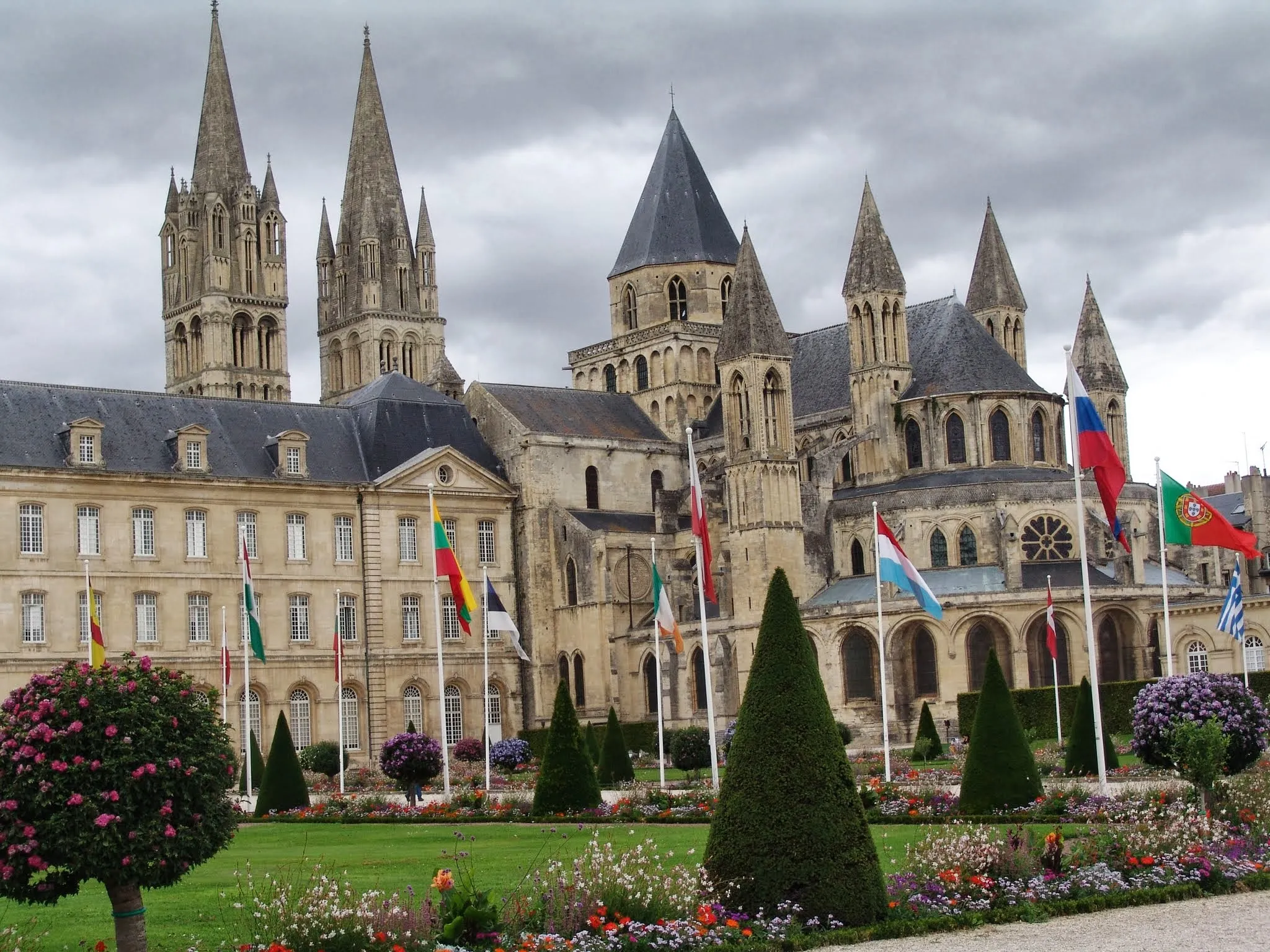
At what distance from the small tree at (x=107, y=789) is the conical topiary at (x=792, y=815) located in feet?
16.1

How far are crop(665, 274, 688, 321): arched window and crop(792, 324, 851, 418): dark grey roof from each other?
16.7 ft

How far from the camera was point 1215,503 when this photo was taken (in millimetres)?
95750

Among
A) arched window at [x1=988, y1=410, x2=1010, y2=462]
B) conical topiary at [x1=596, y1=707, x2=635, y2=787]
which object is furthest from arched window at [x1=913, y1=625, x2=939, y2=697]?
conical topiary at [x1=596, y1=707, x2=635, y2=787]

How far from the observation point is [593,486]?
7431 cm

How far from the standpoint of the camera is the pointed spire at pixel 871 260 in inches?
2835

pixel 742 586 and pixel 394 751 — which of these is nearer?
pixel 394 751

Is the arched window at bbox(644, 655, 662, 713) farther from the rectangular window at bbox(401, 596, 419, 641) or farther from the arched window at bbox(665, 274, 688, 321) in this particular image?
the arched window at bbox(665, 274, 688, 321)

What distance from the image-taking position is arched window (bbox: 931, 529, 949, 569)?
67.6 metres

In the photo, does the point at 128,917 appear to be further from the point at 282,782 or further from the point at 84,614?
the point at 84,614

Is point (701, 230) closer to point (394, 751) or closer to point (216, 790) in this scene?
point (394, 751)

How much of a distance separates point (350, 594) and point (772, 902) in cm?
4923

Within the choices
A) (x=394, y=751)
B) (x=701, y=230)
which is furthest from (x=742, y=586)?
(x=394, y=751)

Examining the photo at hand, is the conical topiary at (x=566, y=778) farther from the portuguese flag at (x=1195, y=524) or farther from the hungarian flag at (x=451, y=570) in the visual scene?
the portuguese flag at (x=1195, y=524)

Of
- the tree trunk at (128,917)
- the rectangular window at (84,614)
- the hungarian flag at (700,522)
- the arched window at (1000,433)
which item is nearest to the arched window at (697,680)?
the arched window at (1000,433)
